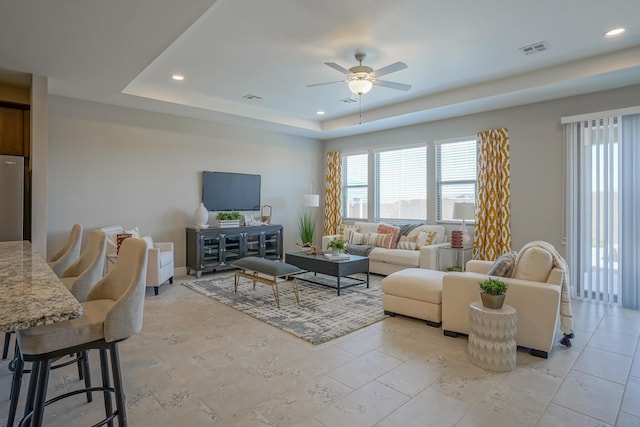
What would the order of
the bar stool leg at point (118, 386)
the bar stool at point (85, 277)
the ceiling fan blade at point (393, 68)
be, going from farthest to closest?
the ceiling fan blade at point (393, 68), the bar stool at point (85, 277), the bar stool leg at point (118, 386)

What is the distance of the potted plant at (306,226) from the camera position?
7730 mm

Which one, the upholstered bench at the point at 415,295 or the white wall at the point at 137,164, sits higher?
the white wall at the point at 137,164

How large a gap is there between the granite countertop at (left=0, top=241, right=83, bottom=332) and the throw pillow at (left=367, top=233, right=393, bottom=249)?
17.1 feet

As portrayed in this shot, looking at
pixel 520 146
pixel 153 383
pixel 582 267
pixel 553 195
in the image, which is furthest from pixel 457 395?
pixel 520 146

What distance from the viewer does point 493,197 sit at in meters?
5.62

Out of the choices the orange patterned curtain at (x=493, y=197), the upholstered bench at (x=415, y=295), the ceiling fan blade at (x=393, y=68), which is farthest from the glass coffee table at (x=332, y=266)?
the ceiling fan blade at (x=393, y=68)

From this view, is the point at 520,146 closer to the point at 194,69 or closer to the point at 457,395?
the point at 457,395

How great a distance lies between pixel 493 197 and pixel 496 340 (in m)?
3.37

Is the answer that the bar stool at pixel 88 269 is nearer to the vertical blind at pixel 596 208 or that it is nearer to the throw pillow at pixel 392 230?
the throw pillow at pixel 392 230

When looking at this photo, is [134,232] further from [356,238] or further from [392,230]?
[392,230]

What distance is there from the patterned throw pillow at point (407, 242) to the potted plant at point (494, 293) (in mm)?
3156

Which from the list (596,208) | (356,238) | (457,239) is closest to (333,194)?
(356,238)

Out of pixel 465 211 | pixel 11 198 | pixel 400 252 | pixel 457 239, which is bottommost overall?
pixel 400 252

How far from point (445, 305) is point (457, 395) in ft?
3.80
